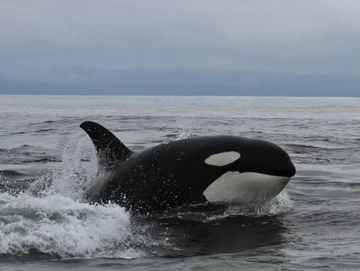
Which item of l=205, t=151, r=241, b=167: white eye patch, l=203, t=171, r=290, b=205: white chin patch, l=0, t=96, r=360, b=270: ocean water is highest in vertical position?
l=205, t=151, r=241, b=167: white eye patch

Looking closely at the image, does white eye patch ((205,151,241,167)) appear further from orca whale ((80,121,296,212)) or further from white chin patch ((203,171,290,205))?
white chin patch ((203,171,290,205))

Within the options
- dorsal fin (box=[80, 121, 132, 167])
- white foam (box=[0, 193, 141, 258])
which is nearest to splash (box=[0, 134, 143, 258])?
white foam (box=[0, 193, 141, 258])

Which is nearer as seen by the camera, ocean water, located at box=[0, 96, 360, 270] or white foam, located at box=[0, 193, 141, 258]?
ocean water, located at box=[0, 96, 360, 270]

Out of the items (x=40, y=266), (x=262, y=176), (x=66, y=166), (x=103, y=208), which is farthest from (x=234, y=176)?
(x=66, y=166)

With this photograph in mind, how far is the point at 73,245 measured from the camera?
7.28 meters

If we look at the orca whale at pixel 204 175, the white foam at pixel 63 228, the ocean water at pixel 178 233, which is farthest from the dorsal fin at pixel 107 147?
the white foam at pixel 63 228

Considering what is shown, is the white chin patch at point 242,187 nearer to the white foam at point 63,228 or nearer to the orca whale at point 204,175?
the orca whale at point 204,175

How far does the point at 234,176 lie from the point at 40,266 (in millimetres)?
3834

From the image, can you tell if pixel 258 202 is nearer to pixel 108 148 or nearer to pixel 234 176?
pixel 234 176

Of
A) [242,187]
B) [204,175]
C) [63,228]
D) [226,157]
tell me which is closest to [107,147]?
[204,175]

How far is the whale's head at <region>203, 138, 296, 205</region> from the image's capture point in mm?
9305

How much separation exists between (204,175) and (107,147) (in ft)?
6.12

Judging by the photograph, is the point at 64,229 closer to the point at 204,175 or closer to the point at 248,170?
the point at 204,175

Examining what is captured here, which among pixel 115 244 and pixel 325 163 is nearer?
pixel 115 244
